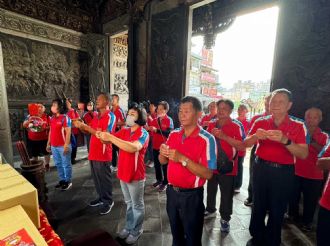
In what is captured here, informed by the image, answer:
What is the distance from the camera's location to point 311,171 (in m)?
3.13

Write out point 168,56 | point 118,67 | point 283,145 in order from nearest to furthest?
point 283,145 < point 168,56 < point 118,67

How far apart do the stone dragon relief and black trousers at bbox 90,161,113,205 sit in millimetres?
5404

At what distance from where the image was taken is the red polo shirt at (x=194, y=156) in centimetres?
194

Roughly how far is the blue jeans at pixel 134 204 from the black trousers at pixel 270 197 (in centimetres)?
159

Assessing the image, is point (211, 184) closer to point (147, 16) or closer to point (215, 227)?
point (215, 227)

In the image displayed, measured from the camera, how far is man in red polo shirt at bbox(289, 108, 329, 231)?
10.2 feet

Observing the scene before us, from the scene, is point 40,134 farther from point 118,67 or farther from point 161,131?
point 118,67

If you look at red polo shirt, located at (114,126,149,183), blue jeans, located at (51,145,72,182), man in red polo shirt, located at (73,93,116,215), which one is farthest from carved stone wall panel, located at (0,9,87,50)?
red polo shirt, located at (114,126,149,183)

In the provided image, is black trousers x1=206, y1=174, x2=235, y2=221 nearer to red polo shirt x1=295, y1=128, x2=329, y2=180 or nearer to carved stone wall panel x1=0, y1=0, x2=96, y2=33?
red polo shirt x1=295, y1=128, x2=329, y2=180

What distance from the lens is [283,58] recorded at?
4023 mm

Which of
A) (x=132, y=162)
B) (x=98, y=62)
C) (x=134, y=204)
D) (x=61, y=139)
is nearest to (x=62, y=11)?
(x=98, y=62)

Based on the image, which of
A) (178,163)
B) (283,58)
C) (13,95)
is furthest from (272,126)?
(13,95)

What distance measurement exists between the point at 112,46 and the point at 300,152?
8470 mm

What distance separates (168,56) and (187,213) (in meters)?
5.33
